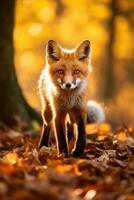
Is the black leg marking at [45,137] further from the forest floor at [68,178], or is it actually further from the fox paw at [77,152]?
the forest floor at [68,178]

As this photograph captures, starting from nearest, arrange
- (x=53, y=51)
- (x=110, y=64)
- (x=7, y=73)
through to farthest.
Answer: (x=53, y=51) → (x=7, y=73) → (x=110, y=64)

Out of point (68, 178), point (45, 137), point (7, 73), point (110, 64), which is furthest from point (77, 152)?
point (110, 64)

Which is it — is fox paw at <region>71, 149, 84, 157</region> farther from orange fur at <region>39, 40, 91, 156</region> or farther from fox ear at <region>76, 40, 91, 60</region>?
fox ear at <region>76, 40, 91, 60</region>

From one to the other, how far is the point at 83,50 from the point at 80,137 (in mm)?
1153

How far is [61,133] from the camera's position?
23.9 ft

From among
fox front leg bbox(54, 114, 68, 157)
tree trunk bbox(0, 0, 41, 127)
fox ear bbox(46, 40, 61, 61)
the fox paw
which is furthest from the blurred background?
the fox paw

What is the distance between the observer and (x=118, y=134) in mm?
9250

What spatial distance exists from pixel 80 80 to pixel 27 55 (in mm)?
25880

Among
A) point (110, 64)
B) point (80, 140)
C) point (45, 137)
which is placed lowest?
point (110, 64)

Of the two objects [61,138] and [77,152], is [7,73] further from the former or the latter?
[77,152]

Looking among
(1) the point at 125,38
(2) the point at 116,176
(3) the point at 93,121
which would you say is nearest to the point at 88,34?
(1) the point at 125,38

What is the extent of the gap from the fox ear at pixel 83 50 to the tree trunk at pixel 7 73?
3.75 metres

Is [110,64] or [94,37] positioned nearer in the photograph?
[110,64]

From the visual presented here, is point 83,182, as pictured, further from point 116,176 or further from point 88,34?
point 88,34
